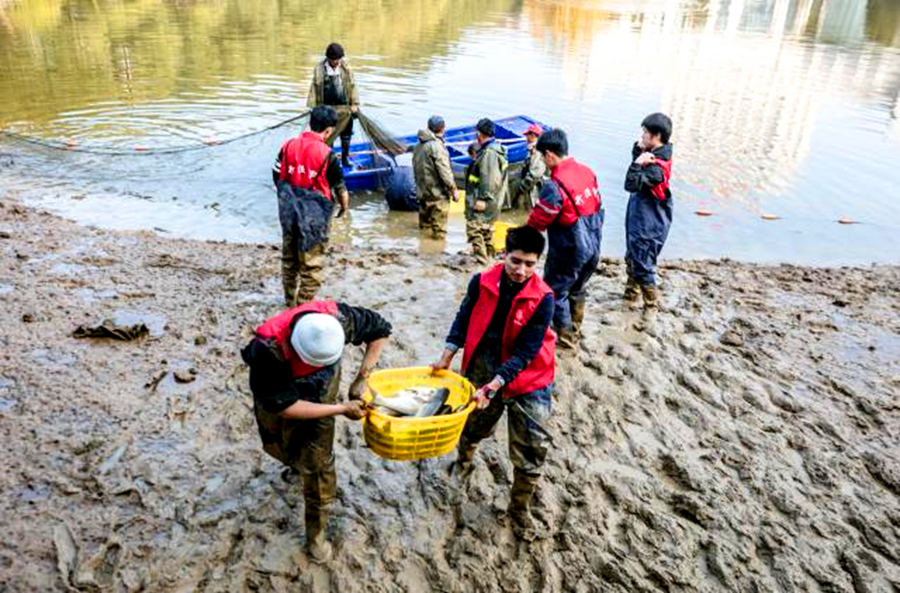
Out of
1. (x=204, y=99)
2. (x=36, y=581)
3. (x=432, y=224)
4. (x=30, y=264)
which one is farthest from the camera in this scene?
(x=204, y=99)

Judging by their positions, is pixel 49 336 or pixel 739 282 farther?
pixel 739 282

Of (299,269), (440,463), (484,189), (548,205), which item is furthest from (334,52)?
(440,463)

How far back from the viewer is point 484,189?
8539 mm

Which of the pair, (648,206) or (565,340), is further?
(648,206)

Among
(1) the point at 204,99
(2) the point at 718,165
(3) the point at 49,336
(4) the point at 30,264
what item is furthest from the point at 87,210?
(2) the point at 718,165

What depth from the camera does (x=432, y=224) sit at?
960 centimetres

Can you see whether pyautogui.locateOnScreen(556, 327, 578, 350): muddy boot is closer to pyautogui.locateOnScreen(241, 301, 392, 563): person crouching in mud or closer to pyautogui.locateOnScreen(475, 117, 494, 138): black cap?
pyautogui.locateOnScreen(241, 301, 392, 563): person crouching in mud

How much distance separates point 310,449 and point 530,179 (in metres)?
7.43

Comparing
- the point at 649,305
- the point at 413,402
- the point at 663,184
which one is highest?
the point at 663,184

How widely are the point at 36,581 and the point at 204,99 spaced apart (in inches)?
574

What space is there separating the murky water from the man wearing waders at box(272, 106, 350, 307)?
294 centimetres

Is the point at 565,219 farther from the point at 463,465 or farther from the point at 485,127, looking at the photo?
the point at 485,127

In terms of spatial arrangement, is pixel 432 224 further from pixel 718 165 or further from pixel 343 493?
pixel 718 165

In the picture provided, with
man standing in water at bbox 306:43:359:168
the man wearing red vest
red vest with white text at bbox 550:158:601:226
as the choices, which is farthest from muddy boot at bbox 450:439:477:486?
man standing in water at bbox 306:43:359:168
